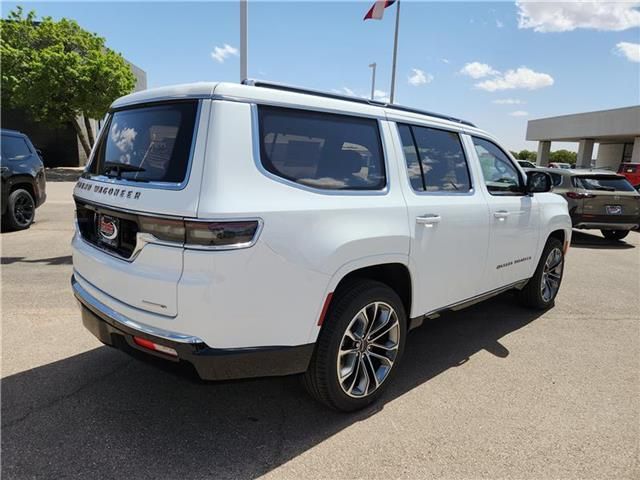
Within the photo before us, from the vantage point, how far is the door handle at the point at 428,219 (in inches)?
121

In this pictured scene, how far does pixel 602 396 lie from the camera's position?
3.34 m

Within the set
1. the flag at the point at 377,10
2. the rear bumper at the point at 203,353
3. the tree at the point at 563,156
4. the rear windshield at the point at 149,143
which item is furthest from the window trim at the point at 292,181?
the tree at the point at 563,156

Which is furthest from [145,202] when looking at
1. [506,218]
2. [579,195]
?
[579,195]

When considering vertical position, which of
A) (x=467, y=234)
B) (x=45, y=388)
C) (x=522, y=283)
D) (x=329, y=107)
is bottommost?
(x=45, y=388)

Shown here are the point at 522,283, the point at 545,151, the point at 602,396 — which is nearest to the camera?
the point at 602,396

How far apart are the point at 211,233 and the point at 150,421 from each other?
142 cm

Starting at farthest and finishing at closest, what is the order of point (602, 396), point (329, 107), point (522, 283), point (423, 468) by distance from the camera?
point (522, 283) < point (602, 396) < point (329, 107) < point (423, 468)

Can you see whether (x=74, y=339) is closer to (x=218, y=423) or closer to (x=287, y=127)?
(x=218, y=423)

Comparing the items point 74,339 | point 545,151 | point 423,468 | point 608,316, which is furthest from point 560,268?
point 545,151

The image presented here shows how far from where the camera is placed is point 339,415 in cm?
295

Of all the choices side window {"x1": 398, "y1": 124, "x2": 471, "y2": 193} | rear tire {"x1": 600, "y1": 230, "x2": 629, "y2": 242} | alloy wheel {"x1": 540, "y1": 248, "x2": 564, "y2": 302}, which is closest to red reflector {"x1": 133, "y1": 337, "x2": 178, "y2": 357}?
side window {"x1": 398, "y1": 124, "x2": 471, "y2": 193}

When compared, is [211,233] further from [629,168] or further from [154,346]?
[629,168]

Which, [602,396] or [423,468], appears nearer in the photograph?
[423,468]

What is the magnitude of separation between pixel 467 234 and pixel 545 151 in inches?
2168
